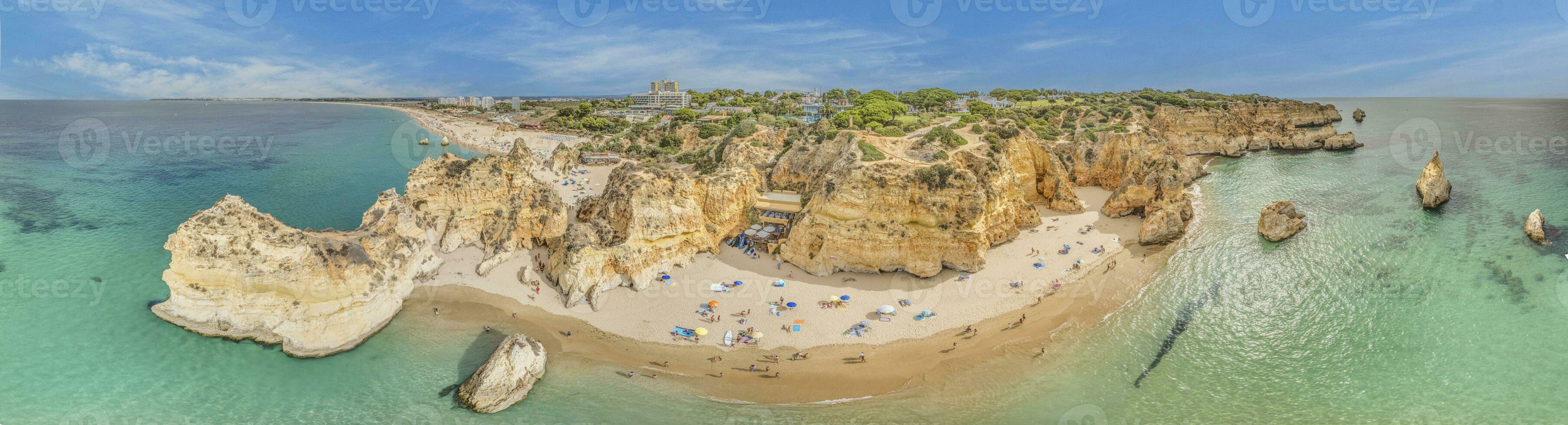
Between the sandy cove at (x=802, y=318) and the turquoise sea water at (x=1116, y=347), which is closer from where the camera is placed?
the turquoise sea water at (x=1116, y=347)

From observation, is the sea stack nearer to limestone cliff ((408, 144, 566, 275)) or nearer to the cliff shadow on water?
the cliff shadow on water

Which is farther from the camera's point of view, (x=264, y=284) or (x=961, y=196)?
(x=961, y=196)

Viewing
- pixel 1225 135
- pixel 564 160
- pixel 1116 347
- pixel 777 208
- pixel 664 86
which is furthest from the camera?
pixel 664 86

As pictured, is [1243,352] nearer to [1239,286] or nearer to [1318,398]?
[1318,398]

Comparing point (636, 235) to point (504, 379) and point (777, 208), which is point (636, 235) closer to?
point (504, 379)

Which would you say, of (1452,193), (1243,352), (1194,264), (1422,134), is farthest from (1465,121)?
(1243,352)

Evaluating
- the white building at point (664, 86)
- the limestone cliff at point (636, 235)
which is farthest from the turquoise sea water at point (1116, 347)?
the white building at point (664, 86)

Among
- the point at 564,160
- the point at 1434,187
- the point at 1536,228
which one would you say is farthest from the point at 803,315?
the point at 1434,187

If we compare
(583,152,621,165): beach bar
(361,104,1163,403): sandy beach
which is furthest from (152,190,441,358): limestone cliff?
(583,152,621,165): beach bar

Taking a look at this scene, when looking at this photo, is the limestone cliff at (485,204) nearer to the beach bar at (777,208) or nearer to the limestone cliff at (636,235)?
the limestone cliff at (636,235)
